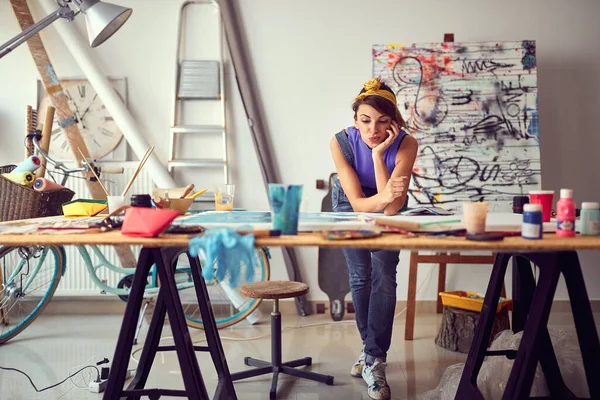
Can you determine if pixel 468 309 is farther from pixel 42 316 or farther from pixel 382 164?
pixel 42 316

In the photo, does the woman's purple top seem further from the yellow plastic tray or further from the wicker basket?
the wicker basket

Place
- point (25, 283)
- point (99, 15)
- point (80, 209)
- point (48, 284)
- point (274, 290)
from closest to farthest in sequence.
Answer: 1. point (80, 209)
2. point (99, 15)
3. point (274, 290)
4. point (25, 283)
5. point (48, 284)

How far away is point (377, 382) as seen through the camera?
235cm

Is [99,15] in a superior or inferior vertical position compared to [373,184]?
superior

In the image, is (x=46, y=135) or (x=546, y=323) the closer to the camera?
(x=546, y=323)

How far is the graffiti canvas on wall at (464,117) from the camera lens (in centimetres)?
346

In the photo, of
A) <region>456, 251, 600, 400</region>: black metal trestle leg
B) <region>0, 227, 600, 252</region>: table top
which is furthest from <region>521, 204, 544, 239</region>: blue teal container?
<region>456, 251, 600, 400</region>: black metal trestle leg

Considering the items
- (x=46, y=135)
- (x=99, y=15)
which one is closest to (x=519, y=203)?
(x=99, y=15)

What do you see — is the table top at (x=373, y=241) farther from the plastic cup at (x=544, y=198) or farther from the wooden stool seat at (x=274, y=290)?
the wooden stool seat at (x=274, y=290)

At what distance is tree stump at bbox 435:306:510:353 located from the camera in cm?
300

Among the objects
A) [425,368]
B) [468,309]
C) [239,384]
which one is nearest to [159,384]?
[239,384]

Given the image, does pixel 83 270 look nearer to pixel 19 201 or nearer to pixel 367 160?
pixel 19 201

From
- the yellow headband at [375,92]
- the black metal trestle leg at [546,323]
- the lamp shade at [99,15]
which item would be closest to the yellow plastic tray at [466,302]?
the yellow headband at [375,92]

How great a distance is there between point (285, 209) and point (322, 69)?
96.2 inches
